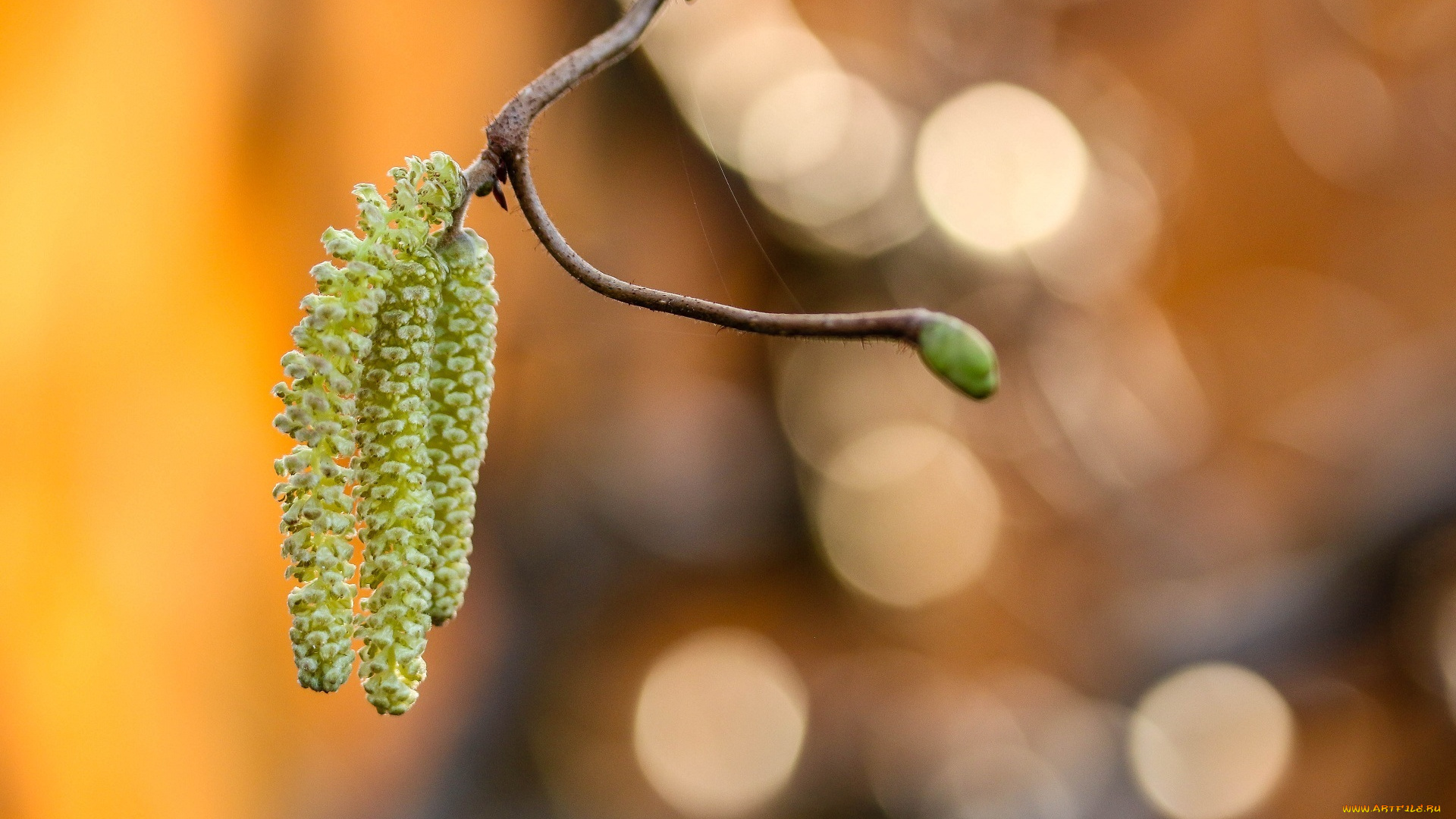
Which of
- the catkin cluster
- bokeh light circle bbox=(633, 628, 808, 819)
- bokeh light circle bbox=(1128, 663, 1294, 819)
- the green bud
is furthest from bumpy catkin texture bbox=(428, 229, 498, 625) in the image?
bokeh light circle bbox=(633, 628, 808, 819)

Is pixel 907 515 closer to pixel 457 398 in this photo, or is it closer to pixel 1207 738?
pixel 1207 738

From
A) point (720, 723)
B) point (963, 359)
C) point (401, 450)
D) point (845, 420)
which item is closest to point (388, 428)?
point (401, 450)

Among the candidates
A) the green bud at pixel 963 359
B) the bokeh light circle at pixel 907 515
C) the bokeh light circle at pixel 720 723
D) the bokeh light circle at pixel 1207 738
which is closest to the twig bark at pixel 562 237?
the green bud at pixel 963 359

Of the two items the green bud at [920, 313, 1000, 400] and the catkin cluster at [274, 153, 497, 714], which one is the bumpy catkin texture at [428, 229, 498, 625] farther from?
the green bud at [920, 313, 1000, 400]

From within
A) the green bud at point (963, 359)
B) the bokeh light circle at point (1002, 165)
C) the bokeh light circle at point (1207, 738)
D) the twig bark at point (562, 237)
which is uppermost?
the bokeh light circle at point (1002, 165)

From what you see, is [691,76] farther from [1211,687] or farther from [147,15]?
[1211,687]

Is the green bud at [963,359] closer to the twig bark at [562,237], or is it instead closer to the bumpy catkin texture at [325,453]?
the twig bark at [562,237]

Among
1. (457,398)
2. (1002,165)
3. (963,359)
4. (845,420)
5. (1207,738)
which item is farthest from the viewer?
(845,420)
